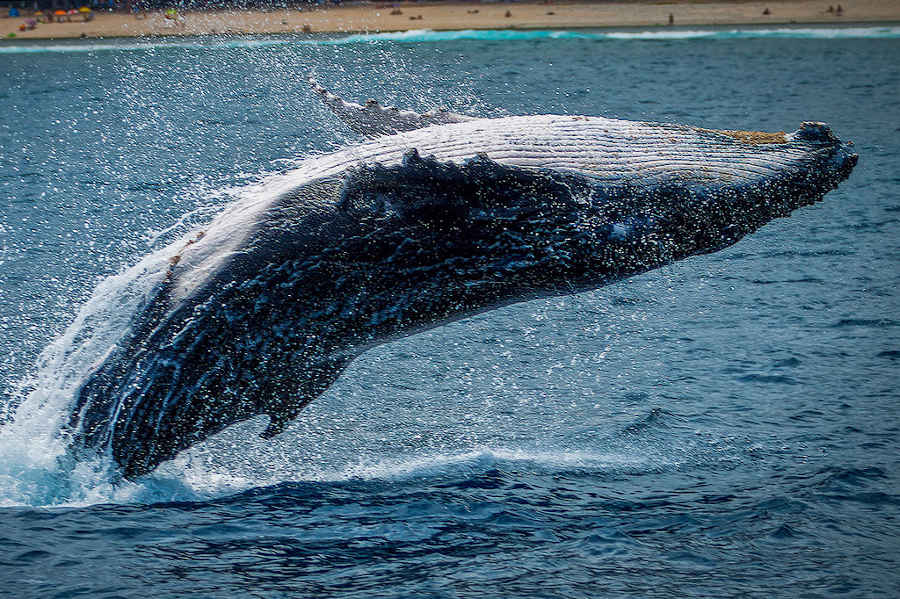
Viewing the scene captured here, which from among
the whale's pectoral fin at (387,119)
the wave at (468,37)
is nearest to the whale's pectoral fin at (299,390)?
the whale's pectoral fin at (387,119)

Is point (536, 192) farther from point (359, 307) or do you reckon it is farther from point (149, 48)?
point (149, 48)

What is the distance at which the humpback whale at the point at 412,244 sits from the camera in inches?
305

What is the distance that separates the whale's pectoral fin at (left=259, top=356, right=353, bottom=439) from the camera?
27.3ft

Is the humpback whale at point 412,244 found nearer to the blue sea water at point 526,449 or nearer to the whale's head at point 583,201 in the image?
the whale's head at point 583,201

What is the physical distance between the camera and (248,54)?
56.3 meters

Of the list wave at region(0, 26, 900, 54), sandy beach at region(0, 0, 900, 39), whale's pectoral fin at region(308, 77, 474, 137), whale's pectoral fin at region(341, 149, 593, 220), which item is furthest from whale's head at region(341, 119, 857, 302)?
sandy beach at region(0, 0, 900, 39)

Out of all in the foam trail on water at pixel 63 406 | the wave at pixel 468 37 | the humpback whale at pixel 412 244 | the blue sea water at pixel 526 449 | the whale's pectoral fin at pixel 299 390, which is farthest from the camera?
the wave at pixel 468 37

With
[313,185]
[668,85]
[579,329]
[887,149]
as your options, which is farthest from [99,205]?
[668,85]

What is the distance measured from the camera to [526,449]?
33.3 ft

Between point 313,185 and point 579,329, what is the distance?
6.78 metres

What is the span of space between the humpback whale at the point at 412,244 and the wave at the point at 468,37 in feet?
161

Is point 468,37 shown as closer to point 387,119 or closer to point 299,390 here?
point 387,119

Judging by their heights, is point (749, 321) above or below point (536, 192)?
below

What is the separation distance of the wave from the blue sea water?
3896cm
